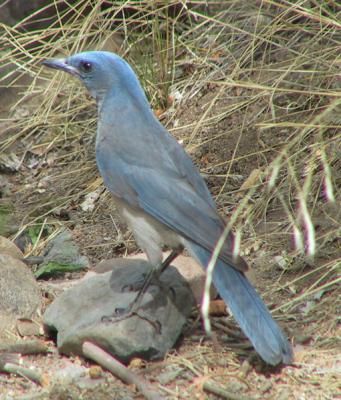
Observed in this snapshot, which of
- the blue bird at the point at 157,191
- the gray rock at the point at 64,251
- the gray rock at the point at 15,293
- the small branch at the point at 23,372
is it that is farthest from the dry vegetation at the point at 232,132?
the gray rock at the point at 15,293

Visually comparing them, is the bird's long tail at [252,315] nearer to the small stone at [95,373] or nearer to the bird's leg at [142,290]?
the bird's leg at [142,290]

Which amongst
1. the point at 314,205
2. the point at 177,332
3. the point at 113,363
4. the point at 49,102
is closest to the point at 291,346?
the point at 177,332

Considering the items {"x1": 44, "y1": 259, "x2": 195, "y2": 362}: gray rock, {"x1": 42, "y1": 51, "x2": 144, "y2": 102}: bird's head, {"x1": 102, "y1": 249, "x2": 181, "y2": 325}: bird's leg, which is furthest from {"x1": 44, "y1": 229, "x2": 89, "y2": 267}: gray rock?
{"x1": 42, "y1": 51, "x2": 144, "y2": 102}: bird's head

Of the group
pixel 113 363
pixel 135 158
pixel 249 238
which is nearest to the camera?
pixel 113 363

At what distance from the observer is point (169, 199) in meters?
4.01

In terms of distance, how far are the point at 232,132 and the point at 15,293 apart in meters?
1.99

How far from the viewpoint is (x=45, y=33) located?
600 centimetres

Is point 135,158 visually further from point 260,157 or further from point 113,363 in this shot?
point 260,157

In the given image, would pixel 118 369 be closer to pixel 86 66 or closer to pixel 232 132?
pixel 86 66

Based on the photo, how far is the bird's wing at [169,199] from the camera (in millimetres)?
3834

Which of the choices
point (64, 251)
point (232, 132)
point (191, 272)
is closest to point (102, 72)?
point (191, 272)

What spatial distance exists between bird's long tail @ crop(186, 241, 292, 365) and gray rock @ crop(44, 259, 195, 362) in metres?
0.36

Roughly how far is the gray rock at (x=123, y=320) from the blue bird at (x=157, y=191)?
17 cm

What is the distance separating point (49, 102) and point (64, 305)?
2.35 meters
